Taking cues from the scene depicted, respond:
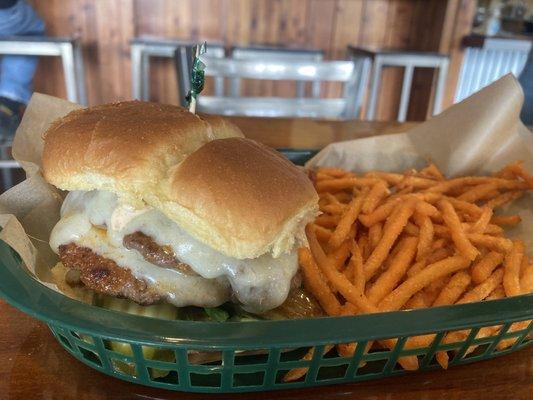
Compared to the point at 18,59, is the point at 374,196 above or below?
above

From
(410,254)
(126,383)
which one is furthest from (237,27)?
(126,383)

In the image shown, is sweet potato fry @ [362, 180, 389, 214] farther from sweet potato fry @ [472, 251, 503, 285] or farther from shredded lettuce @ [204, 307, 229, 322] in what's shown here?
shredded lettuce @ [204, 307, 229, 322]

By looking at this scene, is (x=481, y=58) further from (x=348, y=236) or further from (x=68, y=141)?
(x=68, y=141)

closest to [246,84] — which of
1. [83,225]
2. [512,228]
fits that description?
[512,228]

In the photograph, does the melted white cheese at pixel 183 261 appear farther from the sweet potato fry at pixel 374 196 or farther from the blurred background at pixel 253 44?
the blurred background at pixel 253 44

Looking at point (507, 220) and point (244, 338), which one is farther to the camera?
point (507, 220)

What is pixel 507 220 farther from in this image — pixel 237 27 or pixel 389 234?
pixel 237 27

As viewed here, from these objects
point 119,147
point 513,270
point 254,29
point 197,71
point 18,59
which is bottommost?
point 18,59
